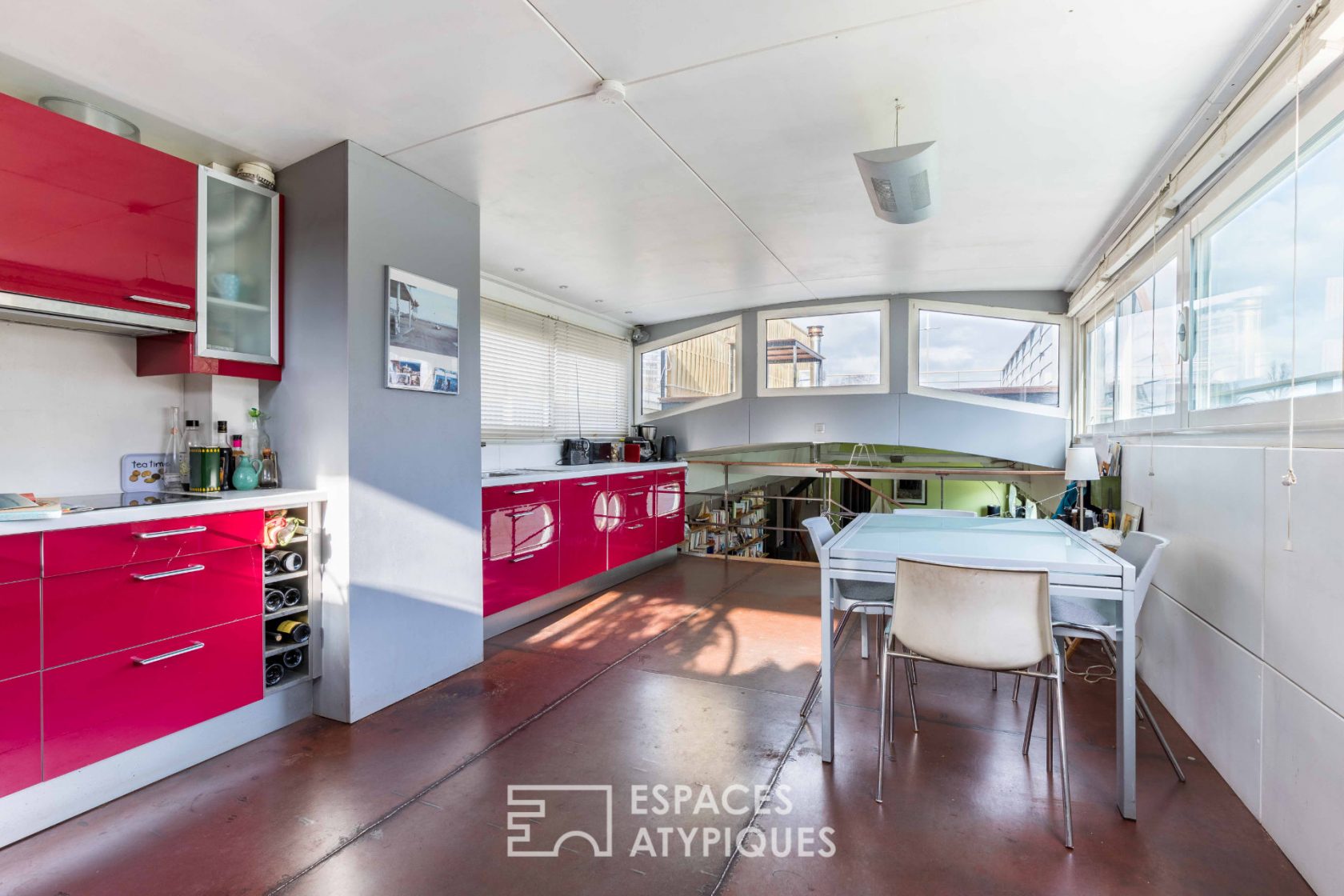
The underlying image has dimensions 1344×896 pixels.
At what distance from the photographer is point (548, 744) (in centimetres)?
246

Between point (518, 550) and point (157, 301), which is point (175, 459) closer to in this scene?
point (157, 301)

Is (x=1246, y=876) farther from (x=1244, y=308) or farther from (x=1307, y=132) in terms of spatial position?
(x=1307, y=132)

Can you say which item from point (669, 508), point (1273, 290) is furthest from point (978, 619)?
point (669, 508)

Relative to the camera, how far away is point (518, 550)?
12.6ft

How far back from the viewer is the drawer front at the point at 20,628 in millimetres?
1786

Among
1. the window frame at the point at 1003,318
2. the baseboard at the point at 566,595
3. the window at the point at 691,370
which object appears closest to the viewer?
the baseboard at the point at 566,595

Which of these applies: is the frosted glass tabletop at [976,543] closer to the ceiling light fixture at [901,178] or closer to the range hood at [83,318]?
the ceiling light fixture at [901,178]

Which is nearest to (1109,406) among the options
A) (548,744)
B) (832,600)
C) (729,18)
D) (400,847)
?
(832,600)

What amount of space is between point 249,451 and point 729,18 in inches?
106

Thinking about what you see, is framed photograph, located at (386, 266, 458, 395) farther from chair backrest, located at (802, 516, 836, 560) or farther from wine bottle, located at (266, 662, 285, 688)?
chair backrest, located at (802, 516, 836, 560)

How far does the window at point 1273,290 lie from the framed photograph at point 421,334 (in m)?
3.30

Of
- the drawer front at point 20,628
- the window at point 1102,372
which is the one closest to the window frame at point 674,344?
the window at point 1102,372

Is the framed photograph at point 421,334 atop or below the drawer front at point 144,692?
atop

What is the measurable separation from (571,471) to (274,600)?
2198mm
